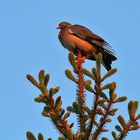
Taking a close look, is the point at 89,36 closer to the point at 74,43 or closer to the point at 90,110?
the point at 74,43

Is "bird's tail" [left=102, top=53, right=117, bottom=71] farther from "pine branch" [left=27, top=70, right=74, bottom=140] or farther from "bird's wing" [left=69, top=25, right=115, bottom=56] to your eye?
"pine branch" [left=27, top=70, right=74, bottom=140]

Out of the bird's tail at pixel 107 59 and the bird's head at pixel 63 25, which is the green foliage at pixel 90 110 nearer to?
the bird's tail at pixel 107 59

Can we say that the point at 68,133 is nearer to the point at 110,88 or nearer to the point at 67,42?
the point at 110,88

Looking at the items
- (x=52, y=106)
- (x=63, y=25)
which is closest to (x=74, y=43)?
(x=63, y=25)

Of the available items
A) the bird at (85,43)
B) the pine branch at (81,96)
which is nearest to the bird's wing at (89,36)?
the bird at (85,43)

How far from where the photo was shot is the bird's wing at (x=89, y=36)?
8.03m

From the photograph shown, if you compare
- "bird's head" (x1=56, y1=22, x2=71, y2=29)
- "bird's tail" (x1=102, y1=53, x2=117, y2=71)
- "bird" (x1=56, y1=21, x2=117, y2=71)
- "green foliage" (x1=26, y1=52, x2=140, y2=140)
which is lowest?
"green foliage" (x1=26, y1=52, x2=140, y2=140)

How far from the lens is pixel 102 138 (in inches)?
141

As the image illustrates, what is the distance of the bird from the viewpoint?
7938 millimetres

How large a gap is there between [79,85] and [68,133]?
2.87 ft

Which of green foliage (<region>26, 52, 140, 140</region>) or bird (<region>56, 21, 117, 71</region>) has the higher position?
bird (<region>56, 21, 117, 71</region>)

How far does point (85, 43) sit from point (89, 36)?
1.01ft

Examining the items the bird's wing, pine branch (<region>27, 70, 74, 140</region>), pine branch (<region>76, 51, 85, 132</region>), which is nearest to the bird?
the bird's wing

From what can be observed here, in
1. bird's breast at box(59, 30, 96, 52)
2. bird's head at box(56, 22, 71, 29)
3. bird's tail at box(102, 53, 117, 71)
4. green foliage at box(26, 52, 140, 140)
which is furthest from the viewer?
bird's head at box(56, 22, 71, 29)
